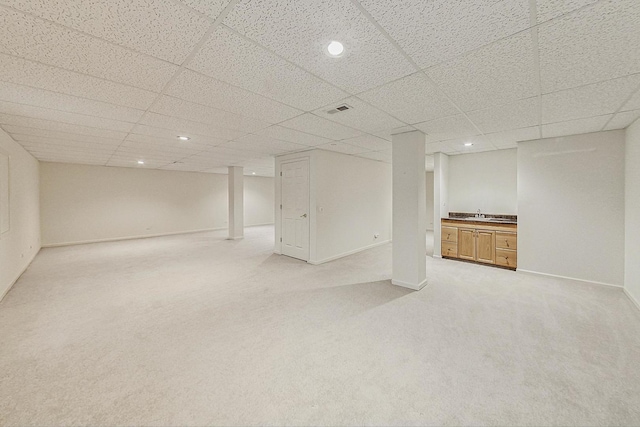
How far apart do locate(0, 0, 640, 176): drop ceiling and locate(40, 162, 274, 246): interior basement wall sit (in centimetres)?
460

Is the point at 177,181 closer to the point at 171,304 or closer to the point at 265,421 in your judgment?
the point at 171,304

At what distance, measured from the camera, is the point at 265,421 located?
5.06 ft

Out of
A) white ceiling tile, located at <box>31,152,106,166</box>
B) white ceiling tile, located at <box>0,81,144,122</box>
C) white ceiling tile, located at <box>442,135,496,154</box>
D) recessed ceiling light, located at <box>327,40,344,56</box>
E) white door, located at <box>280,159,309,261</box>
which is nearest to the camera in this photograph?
recessed ceiling light, located at <box>327,40,344,56</box>

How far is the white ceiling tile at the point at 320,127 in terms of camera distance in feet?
10.4

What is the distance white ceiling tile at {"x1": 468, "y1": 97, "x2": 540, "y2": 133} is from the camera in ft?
8.92

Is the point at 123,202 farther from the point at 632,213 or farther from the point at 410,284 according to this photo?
the point at 632,213

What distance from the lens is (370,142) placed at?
4.52 m

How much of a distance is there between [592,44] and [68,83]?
394 cm

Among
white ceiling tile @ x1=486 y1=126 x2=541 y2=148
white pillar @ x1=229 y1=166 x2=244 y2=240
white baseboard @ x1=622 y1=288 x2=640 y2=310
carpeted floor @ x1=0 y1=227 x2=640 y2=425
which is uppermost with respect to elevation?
white ceiling tile @ x1=486 y1=126 x2=541 y2=148

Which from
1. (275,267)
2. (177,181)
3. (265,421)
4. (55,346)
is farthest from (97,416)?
(177,181)

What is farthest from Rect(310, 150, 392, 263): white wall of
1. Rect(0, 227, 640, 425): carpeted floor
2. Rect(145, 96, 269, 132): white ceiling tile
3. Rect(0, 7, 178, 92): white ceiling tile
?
Rect(0, 7, 178, 92): white ceiling tile

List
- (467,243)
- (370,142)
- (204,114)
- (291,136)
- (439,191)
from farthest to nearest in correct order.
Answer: (439,191) → (467,243) → (370,142) → (291,136) → (204,114)

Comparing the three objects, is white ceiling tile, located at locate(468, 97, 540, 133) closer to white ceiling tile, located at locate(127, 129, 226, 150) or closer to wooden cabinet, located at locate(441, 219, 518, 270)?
wooden cabinet, located at locate(441, 219, 518, 270)

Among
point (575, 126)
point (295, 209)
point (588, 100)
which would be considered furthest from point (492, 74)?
point (295, 209)
